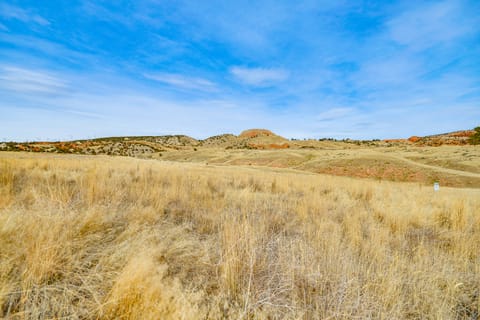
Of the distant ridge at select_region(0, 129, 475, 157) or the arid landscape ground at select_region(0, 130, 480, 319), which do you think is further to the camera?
the distant ridge at select_region(0, 129, 475, 157)

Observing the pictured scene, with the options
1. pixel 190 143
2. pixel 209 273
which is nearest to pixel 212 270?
pixel 209 273

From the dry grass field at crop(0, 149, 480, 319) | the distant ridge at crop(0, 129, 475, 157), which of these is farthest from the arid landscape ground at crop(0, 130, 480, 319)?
the distant ridge at crop(0, 129, 475, 157)

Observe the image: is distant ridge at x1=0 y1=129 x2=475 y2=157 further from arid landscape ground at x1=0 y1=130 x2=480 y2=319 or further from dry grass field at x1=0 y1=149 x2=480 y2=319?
dry grass field at x1=0 y1=149 x2=480 y2=319

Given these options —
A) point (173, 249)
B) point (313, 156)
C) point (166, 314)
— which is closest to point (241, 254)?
point (173, 249)

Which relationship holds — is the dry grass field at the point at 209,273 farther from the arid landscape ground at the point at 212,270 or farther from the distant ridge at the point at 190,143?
the distant ridge at the point at 190,143

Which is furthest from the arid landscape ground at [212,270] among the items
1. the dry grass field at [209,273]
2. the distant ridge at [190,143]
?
the distant ridge at [190,143]

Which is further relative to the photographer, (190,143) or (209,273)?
(190,143)

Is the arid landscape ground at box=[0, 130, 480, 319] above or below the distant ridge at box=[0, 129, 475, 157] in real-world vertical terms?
below

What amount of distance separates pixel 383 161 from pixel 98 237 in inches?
1261

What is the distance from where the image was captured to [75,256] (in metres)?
1.98

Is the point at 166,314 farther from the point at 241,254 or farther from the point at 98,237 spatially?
the point at 98,237

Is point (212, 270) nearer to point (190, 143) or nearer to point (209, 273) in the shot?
point (209, 273)

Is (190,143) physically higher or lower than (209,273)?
higher

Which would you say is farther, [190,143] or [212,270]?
[190,143]
